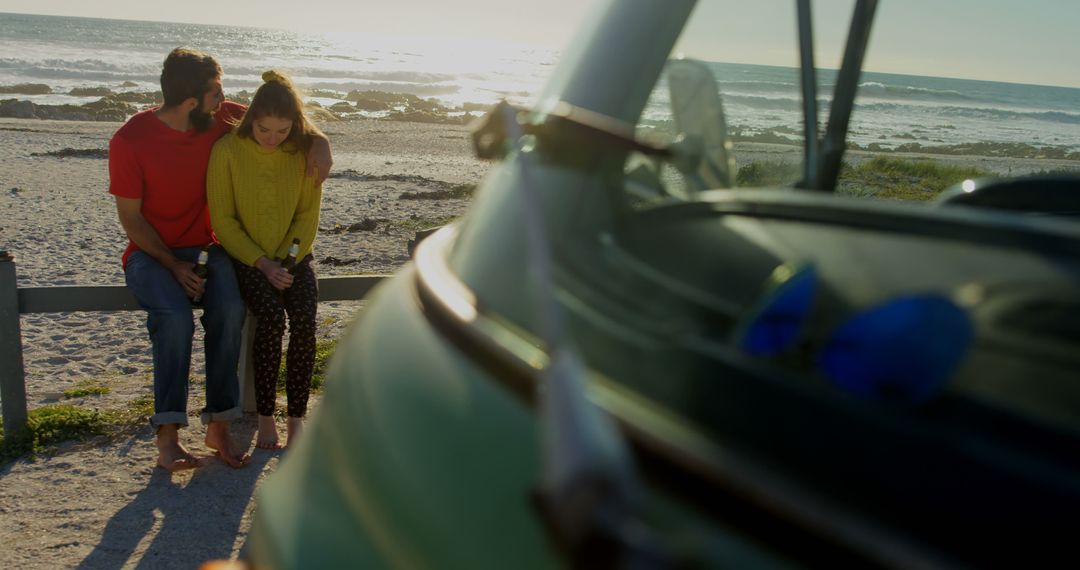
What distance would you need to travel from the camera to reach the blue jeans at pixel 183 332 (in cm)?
457

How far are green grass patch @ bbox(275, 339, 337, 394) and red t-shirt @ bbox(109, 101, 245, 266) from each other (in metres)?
1.12

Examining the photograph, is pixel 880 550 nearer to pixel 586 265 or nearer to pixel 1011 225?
pixel 1011 225

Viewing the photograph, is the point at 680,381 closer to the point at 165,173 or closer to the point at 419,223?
the point at 165,173

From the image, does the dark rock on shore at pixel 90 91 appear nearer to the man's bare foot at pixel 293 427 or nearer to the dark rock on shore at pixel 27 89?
the dark rock on shore at pixel 27 89

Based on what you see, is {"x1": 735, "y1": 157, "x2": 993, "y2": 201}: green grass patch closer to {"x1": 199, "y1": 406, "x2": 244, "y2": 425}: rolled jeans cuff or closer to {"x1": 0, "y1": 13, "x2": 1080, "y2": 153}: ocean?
{"x1": 0, "y1": 13, "x2": 1080, "y2": 153}: ocean

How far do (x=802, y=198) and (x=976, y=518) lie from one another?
1.48 ft

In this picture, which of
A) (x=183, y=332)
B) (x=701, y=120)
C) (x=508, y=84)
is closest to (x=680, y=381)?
(x=701, y=120)

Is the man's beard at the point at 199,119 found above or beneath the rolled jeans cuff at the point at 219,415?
above

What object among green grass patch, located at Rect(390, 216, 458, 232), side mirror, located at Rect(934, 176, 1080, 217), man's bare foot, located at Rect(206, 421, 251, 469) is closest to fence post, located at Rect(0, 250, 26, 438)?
man's bare foot, located at Rect(206, 421, 251, 469)

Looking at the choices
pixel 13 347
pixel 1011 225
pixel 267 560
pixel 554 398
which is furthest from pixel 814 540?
pixel 13 347

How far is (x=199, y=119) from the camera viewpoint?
4.87 metres

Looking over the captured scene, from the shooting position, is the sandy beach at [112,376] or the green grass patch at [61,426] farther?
the green grass patch at [61,426]

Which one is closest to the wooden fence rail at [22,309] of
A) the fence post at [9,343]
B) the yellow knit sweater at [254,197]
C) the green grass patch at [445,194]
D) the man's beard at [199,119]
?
the fence post at [9,343]

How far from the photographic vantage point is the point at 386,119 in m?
32.7
